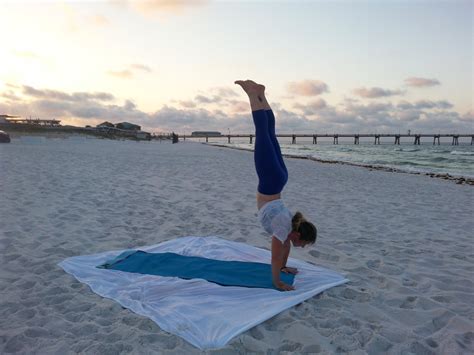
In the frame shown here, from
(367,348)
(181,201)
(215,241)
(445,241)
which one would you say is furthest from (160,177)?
(367,348)

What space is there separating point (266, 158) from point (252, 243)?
6.84 ft

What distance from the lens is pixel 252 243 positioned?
5.15 meters

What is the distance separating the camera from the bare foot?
139 inches

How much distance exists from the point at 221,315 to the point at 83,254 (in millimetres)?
2355

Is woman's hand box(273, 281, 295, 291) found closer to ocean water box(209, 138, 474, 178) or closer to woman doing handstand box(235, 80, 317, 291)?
woman doing handstand box(235, 80, 317, 291)

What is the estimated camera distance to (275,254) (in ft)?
11.3

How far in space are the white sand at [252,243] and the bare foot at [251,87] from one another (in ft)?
6.73

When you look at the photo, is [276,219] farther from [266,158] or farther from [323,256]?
[323,256]

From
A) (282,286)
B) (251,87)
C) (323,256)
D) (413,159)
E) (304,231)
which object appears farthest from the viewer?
(413,159)

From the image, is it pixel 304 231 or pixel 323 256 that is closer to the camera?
pixel 304 231

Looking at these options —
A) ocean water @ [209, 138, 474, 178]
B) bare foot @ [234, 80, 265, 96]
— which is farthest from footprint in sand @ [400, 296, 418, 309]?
ocean water @ [209, 138, 474, 178]

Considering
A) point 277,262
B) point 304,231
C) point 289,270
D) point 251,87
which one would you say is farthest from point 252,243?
point 251,87

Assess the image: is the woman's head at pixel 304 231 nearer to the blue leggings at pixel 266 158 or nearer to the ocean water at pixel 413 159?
the blue leggings at pixel 266 158

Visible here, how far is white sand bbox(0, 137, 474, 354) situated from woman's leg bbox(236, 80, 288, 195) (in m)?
1.15
